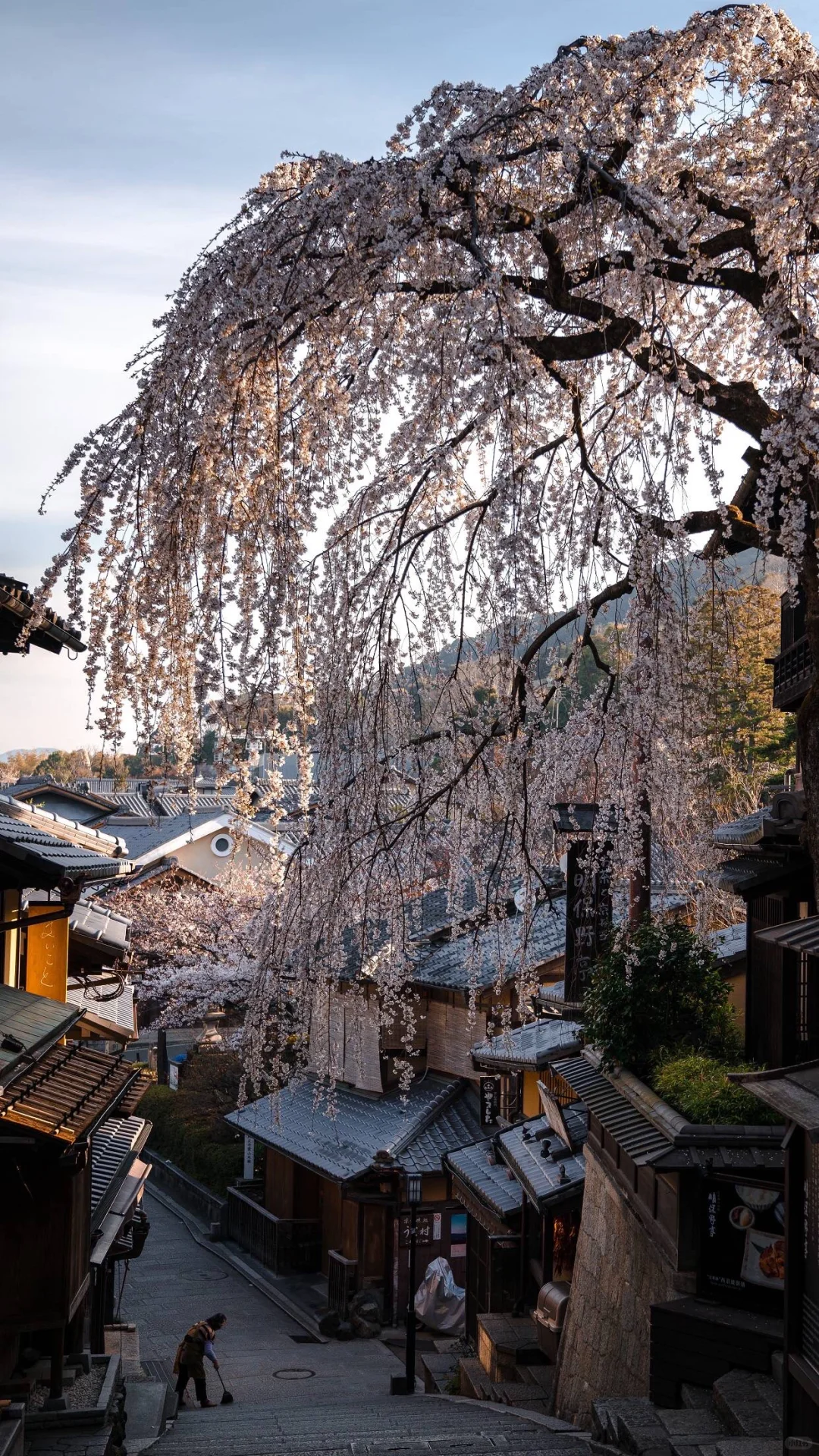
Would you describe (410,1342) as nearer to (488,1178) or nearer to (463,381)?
(488,1178)

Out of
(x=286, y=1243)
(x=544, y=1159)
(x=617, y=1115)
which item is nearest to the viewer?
(x=617, y=1115)

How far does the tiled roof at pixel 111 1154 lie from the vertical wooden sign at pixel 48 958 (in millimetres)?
1751

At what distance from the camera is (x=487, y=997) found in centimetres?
2145

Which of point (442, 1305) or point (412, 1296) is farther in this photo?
point (442, 1305)

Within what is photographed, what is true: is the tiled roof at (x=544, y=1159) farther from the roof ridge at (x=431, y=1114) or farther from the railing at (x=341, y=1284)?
the railing at (x=341, y=1284)

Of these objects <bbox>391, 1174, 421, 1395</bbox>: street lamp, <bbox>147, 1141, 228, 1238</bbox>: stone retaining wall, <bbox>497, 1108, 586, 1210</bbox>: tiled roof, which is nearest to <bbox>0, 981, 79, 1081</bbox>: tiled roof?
<bbox>497, 1108, 586, 1210</bbox>: tiled roof

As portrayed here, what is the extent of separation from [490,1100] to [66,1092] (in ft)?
37.4

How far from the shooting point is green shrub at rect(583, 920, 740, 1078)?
1185cm

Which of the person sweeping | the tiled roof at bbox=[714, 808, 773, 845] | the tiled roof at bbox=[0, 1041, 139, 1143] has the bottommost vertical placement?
the person sweeping

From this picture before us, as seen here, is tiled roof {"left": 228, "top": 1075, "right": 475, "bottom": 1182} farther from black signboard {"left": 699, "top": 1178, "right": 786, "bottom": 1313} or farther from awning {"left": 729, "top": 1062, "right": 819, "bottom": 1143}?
awning {"left": 729, "top": 1062, "right": 819, "bottom": 1143}

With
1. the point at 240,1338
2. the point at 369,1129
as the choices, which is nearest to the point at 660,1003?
the point at 240,1338

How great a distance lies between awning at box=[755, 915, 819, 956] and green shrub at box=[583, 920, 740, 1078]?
360 cm

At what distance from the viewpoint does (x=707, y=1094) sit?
10.4 meters

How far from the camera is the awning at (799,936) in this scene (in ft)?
24.3
